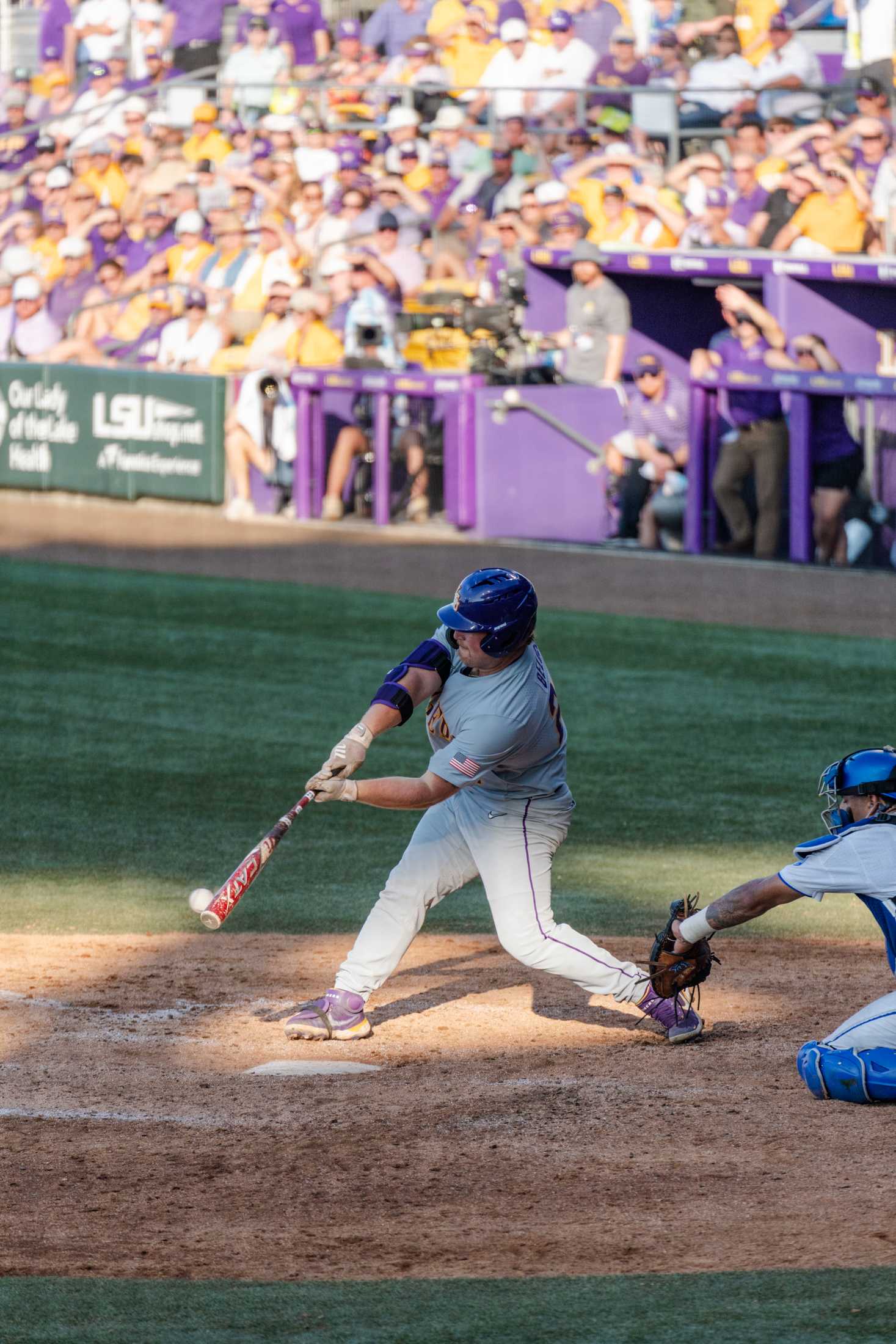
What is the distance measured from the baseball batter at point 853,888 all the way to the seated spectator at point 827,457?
32.3ft

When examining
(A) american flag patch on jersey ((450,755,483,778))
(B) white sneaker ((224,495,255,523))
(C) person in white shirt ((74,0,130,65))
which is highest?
(C) person in white shirt ((74,0,130,65))

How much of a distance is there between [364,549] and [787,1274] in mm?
12748

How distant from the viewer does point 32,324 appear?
70.8 feet

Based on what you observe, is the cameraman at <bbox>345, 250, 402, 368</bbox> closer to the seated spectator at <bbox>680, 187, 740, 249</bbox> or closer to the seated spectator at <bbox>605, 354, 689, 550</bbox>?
the seated spectator at <bbox>605, 354, 689, 550</bbox>

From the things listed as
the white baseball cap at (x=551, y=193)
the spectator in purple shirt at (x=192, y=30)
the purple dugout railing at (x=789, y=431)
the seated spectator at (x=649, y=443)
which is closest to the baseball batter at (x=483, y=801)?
the purple dugout railing at (x=789, y=431)

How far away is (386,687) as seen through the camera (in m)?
5.43

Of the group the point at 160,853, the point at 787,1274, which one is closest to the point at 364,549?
the point at 160,853

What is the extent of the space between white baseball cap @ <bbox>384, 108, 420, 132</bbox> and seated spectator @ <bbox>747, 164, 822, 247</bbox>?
16.4 ft

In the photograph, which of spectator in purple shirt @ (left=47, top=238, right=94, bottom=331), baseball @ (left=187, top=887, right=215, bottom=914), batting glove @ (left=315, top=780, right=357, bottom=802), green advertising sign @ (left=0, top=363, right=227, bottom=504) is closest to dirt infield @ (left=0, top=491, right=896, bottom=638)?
green advertising sign @ (left=0, top=363, right=227, bottom=504)

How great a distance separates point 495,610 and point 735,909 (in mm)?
976

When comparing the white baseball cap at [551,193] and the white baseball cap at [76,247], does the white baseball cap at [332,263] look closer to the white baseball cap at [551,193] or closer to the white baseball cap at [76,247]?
the white baseball cap at [551,193]

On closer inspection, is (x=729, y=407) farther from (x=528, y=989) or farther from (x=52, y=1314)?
(x=52, y=1314)

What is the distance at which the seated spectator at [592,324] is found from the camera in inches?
656

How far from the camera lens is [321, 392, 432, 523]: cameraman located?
16906mm
